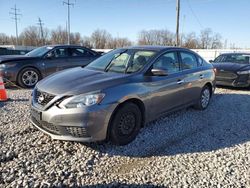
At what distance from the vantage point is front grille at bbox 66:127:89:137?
3393mm

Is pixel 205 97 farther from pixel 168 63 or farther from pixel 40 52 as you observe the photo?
pixel 40 52

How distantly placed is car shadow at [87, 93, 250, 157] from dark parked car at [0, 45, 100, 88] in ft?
17.2

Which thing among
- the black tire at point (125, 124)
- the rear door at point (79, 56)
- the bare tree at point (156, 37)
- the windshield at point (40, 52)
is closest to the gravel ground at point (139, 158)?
the black tire at point (125, 124)

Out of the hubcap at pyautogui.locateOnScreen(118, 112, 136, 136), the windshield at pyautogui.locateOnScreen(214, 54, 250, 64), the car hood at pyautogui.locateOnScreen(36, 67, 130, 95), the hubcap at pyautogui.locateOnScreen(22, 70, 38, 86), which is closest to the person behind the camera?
the car hood at pyautogui.locateOnScreen(36, 67, 130, 95)

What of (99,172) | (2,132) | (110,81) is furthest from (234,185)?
(2,132)

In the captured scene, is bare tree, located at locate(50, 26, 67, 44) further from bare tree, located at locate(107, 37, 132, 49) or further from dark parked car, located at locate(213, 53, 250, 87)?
dark parked car, located at locate(213, 53, 250, 87)

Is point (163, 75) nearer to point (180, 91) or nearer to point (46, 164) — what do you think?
point (180, 91)

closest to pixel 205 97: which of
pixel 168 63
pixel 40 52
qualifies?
pixel 168 63

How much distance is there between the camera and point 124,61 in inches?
177

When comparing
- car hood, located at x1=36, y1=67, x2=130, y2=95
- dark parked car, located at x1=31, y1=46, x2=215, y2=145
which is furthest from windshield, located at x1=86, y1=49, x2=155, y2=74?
car hood, located at x1=36, y1=67, x2=130, y2=95

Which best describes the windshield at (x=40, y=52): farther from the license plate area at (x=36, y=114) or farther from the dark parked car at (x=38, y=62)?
the license plate area at (x=36, y=114)

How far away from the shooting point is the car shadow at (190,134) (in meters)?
3.78

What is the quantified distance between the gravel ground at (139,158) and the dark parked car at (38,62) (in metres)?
3.41

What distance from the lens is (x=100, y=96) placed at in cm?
343
